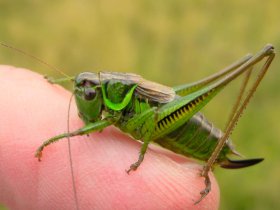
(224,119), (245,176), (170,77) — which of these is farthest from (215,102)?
(245,176)

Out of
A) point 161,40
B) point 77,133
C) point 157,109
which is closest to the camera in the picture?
point 77,133

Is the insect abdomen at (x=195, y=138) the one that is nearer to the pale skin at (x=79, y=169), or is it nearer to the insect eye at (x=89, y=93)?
the pale skin at (x=79, y=169)

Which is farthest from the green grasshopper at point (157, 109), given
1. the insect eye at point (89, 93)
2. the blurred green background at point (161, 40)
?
the blurred green background at point (161, 40)

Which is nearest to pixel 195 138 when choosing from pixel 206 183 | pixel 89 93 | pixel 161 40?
pixel 206 183

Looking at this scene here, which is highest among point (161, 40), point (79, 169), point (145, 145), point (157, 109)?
point (157, 109)

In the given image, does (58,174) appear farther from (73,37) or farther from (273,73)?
(73,37)

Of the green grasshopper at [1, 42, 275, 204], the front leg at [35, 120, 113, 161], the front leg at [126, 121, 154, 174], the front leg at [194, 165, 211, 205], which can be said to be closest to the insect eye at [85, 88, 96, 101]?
the green grasshopper at [1, 42, 275, 204]

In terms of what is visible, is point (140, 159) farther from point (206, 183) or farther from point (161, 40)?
point (161, 40)
